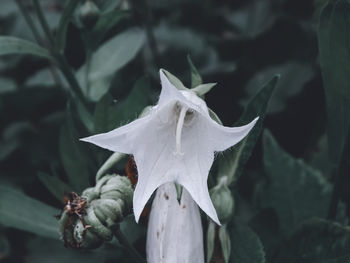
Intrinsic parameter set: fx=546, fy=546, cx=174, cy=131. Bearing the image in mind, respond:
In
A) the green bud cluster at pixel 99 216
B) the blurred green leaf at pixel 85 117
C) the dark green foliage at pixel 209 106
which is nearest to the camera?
the green bud cluster at pixel 99 216

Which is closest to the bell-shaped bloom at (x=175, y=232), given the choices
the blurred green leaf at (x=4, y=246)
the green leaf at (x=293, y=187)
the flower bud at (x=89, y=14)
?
the green leaf at (x=293, y=187)

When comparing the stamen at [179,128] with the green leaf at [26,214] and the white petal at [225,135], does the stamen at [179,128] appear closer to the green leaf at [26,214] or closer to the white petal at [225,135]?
the white petal at [225,135]

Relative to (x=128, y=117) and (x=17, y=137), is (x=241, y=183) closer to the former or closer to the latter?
(x=128, y=117)

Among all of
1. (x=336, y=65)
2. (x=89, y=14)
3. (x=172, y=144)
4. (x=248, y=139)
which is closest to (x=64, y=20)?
(x=89, y=14)

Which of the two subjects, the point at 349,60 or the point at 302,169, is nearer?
the point at 349,60

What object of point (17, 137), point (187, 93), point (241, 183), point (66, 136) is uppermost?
point (187, 93)

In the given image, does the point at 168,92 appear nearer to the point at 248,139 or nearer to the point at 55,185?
the point at 248,139

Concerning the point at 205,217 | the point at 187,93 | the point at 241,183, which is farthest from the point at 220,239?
the point at 241,183
